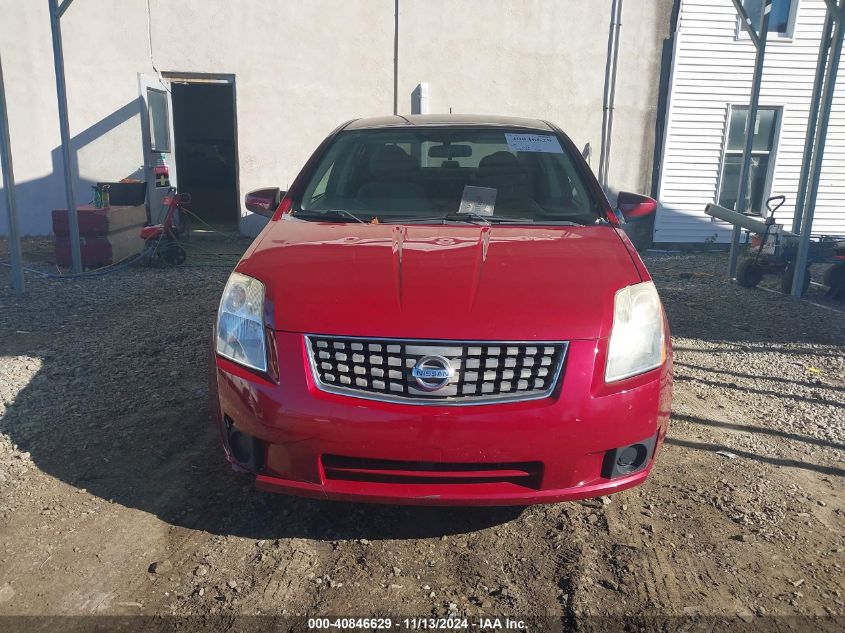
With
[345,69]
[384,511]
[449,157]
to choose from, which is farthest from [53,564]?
[345,69]

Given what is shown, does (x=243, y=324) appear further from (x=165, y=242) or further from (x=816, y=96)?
(x=816, y=96)

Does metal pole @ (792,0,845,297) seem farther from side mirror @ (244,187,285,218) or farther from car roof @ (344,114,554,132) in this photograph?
side mirror @ (244,187,285,218)

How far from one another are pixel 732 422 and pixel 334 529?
2.51 metres

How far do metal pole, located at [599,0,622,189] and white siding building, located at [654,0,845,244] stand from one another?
3.29ft

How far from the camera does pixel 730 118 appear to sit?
11516mm

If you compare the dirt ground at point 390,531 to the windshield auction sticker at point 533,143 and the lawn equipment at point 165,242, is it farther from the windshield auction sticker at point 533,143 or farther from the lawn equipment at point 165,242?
the lawn equipment at point 165,242

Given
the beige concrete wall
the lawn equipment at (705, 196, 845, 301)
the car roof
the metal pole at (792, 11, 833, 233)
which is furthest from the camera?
the beige concrete wall

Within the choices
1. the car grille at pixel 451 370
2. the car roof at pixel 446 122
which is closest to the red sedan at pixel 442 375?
the car grille at pixel 451 370

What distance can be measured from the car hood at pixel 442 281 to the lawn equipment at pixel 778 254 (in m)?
5.39

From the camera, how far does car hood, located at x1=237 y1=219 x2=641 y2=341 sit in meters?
2.44

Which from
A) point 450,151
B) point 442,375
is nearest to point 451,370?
point 442,375

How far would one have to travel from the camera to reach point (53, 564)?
2.60 metres

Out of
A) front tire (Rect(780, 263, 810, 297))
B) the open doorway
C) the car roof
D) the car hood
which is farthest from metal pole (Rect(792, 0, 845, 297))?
the open doorway

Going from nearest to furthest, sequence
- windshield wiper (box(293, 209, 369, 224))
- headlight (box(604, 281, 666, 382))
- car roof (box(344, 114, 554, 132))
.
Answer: headlight (box(604, 281, 666, 382)) < windshield wiper (box(293, 209, 369, 224)) < car roof (box(344, 114, 554, 132))
